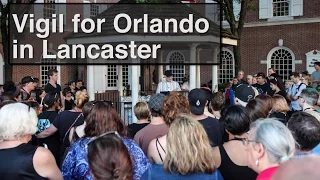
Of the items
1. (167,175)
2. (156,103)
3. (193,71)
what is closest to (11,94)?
(156,103)

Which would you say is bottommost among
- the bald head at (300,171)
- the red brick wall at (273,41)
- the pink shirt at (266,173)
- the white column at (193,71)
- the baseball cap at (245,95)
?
the pink shirt at (266,173)

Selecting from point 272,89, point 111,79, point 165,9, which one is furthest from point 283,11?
point 272,89

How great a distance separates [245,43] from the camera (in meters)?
26.6

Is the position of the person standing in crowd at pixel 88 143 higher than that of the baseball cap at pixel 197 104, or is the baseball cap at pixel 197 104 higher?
the baseball cap at pixel 197 104

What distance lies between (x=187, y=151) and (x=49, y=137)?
342cm

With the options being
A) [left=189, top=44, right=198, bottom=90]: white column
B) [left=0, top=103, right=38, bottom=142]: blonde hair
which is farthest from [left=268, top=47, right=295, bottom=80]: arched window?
[left=0, top=103, right=38, bottom=142]: blonde hair

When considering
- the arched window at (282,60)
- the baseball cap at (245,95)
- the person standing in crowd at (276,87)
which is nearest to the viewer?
the baseball cap at (245,95)

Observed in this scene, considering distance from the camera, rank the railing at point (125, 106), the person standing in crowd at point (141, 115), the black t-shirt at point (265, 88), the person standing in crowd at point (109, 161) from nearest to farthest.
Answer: the person standing in crowd at point (109, 161), the person standing in crowd at point (141, 115), the black t-shirt at point (265, 88), the railing at point (125, 106)

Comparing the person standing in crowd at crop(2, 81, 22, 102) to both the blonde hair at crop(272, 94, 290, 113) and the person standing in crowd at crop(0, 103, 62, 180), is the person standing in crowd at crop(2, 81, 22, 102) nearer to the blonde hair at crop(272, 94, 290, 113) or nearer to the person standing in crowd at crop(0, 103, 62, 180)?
the person standing in crowd at crop(0, 103, 62, 180)

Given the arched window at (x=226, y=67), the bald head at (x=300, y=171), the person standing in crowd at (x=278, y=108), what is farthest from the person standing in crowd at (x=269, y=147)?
the arched window at (x=226, y=67)

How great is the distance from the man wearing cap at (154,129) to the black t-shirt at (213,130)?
497mm

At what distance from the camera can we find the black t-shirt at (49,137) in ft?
19.4

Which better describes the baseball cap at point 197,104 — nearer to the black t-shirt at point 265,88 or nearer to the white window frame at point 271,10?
the black t-shirt at point 265,88

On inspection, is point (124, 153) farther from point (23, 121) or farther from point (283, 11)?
point (283, 11)
